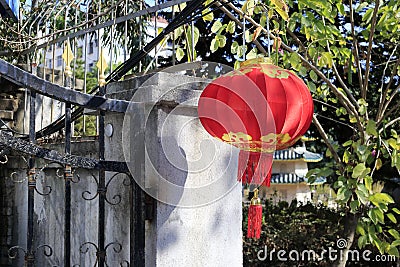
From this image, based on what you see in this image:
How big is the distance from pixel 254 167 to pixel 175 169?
1.20 ft

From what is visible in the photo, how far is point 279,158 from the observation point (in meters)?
14.2

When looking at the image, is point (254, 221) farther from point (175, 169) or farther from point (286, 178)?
point (286, 178)

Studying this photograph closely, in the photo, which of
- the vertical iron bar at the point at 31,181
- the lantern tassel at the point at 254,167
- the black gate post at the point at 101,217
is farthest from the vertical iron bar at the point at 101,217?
the lantern tassel at the point at 254,167

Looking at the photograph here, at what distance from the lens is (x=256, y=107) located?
2.40 m

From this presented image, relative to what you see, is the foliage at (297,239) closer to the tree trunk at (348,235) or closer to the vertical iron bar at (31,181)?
the tree trunk at (348,235)

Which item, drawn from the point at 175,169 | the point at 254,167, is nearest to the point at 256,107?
the point at 254,167

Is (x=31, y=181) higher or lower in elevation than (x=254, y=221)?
higher

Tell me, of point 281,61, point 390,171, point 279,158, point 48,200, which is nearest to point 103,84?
point 48,200

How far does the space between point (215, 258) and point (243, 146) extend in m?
0.62

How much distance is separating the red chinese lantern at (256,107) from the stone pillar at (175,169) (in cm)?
22

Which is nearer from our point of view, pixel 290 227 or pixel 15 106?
pixel 15 106

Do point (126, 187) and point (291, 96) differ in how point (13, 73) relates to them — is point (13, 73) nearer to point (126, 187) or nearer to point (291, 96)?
point (126, 187)

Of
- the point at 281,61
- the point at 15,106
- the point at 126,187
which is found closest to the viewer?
the point at 126,187

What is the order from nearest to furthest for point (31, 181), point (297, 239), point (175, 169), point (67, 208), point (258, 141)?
1. point (31, 181)
2. point (67, 208)
3. point (258, 141)
4. point (175, 169)
5. point (297, 239)
